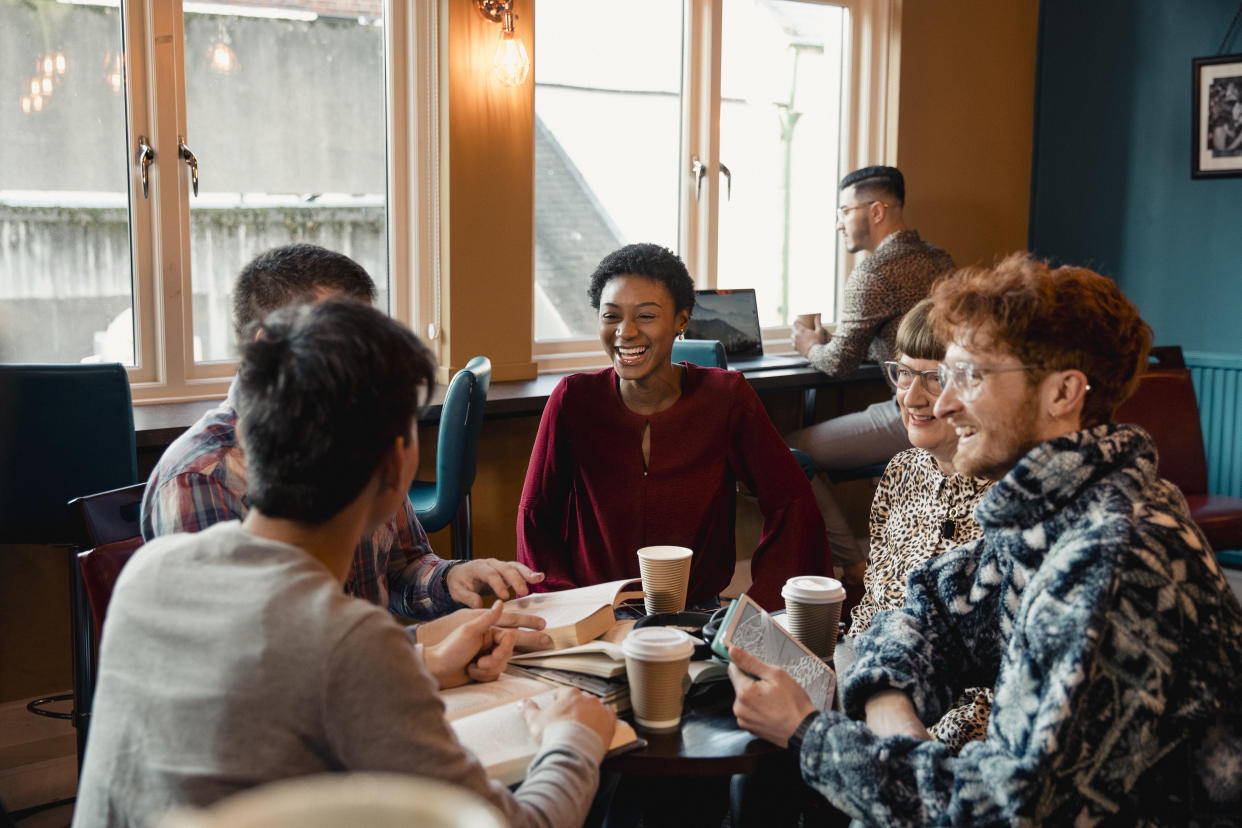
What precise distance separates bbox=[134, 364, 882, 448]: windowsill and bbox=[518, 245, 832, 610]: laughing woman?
0.34 m

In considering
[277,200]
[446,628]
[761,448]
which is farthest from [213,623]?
[277,200]

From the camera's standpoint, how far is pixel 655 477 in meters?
2.40

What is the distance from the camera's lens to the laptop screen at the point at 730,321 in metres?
4.07

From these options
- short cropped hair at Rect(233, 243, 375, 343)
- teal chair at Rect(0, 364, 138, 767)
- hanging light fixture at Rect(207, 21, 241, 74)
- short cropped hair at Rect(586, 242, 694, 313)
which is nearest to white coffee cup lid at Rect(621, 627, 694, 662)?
short cropped hair at Rect(233, 243, 375, 343)

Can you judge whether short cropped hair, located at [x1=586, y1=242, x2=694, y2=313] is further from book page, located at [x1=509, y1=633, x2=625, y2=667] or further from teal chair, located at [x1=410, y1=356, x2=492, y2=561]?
book page, located at [x1=509, y1=633, x2=625, y2=667]

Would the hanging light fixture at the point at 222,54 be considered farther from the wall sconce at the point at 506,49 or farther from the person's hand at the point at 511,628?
the person's hand at the point at 511,628

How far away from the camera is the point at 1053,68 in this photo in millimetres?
5082

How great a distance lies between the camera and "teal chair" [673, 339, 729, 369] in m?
3.39

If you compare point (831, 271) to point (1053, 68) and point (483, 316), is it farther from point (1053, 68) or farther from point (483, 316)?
point (483, 316)

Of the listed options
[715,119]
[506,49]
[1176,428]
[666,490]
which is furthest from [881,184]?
[666,490]

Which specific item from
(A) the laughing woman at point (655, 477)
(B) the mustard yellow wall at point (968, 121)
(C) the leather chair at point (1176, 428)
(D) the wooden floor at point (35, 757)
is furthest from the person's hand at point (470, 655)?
(B) the mustard yellow wall at point (968, 121)

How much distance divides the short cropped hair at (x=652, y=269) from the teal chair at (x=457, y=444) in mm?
433

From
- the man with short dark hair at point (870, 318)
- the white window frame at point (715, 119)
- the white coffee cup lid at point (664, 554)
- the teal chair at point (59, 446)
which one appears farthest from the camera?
the white window frame at point (715, 119)

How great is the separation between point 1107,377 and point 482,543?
2.67 meters
